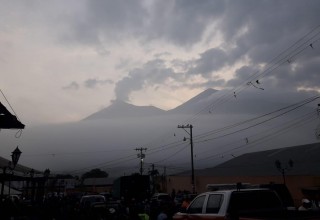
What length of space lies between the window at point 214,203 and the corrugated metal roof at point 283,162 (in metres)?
23.3

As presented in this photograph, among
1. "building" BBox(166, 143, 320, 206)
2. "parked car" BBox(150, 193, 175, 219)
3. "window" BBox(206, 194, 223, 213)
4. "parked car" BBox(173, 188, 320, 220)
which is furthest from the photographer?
"building" BBox(166, 143, 320, 206)

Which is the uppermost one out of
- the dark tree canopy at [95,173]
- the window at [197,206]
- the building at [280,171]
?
the dark tree canopy at [95,173]

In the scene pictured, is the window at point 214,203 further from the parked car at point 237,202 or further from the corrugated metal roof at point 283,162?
the corrugated metal roof at point 283,162

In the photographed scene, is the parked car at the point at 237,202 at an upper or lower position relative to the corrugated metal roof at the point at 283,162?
lower

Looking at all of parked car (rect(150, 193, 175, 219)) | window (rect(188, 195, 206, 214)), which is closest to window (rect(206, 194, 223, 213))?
window (rect(188, 195, 206, 214))

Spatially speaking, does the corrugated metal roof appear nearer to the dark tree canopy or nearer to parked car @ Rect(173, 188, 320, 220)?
parked car @ Rect(173, 188, 320, 220)

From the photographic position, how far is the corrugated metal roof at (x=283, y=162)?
34.7 m

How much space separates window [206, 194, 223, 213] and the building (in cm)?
1634

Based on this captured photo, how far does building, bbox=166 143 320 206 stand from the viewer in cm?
3173

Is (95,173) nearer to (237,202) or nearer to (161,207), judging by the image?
(161,207)

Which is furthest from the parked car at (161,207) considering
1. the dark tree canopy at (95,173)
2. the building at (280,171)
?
the dark tree canopy at (95,173)

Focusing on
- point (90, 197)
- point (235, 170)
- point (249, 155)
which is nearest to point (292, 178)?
point (235, 170)

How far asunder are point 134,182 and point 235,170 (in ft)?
47.8

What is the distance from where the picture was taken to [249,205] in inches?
392
